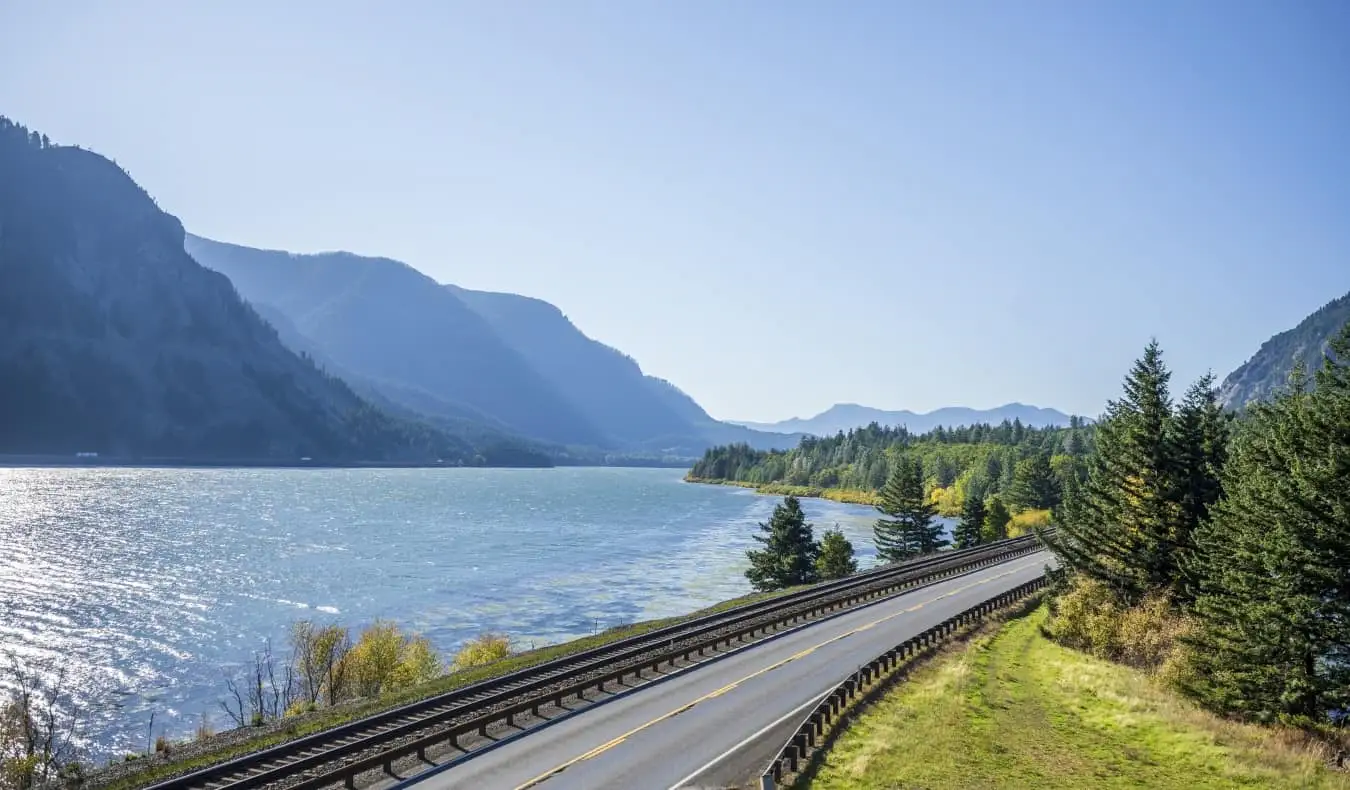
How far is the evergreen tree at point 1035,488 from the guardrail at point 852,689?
90412 mm

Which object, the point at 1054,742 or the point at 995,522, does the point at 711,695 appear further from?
the point at 995,522

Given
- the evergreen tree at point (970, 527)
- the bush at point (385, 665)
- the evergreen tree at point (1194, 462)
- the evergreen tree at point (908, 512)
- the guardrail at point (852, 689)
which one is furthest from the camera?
the evergreen tree at point (970, 527)

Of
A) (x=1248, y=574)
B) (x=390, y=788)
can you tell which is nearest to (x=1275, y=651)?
(x=1248, y=574)

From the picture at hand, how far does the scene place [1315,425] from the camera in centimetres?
2691

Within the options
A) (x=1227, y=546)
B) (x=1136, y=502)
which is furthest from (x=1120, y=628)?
(x=1227, y=546)

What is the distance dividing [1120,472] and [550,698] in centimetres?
3283

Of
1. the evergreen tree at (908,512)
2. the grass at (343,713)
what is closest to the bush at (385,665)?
the grass at (343,713)

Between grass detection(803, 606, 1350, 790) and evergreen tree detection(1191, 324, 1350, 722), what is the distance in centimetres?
151

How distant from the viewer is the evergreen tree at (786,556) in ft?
Result: 234

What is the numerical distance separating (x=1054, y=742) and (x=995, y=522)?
84.7 m

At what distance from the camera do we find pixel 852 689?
30859 mm

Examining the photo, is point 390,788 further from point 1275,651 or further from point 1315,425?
point 1315,425

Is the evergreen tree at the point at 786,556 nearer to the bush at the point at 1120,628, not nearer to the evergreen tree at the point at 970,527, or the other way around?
the bush at the point at 1120,628

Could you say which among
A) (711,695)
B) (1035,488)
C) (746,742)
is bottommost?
(711,695)
